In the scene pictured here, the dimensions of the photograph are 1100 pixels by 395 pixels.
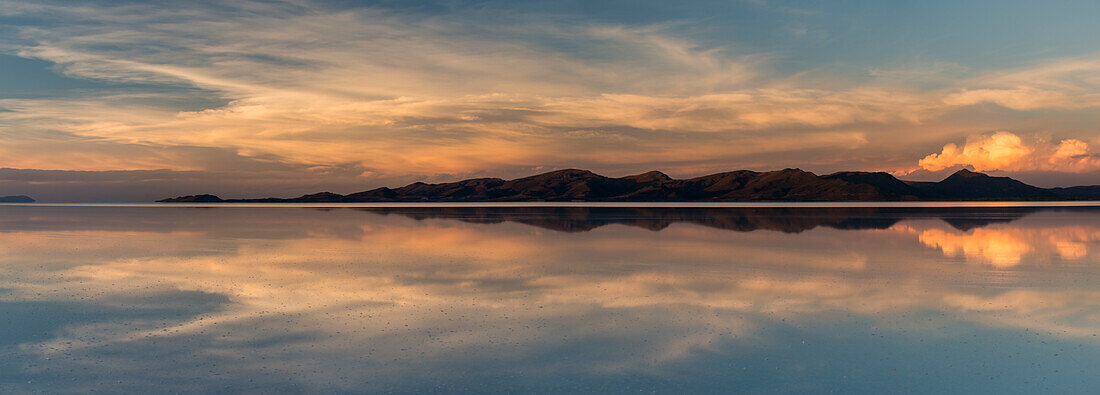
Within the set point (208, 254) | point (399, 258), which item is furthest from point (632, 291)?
point (208, 254)

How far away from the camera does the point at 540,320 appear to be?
39.8ft

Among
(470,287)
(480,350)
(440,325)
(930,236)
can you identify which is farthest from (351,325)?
(930,236)

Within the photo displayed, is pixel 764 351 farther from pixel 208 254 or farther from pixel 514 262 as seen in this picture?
pixel 208 254

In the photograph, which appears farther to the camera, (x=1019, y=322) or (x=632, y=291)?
(x=632, y=291)

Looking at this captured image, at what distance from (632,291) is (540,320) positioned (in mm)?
3804

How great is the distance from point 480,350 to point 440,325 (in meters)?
1.95

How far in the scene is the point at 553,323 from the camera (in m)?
11.9

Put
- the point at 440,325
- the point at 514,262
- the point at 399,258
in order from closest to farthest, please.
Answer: the point at 440,325 → the point at 514,262 → the point at 399,258

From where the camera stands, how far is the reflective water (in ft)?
28.6

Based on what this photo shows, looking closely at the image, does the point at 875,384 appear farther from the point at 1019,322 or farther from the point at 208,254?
the point at 208,254

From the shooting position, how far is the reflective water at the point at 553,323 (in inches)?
344

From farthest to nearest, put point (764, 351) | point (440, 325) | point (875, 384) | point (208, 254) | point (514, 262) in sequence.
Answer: point (208, 254), point (514, 262), point (440, 325), point (764, 351), point (875, 384)

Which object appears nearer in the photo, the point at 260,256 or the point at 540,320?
the point at 540,320

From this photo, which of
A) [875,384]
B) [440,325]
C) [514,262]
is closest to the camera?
[875,384]
